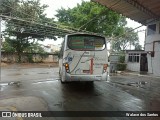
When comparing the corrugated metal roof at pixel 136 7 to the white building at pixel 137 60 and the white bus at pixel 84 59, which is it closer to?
the white building at pixel 137 60

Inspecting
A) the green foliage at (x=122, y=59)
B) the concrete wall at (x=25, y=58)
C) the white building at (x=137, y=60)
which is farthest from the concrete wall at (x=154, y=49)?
the concrete wall at (x=25, y=58)

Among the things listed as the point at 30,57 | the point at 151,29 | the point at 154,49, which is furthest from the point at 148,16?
the point at 30,57

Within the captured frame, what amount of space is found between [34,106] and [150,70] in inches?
767

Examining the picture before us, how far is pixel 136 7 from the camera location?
722 inches

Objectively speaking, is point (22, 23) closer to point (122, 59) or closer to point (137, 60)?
point (122, 59)

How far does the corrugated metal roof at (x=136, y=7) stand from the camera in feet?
57.2

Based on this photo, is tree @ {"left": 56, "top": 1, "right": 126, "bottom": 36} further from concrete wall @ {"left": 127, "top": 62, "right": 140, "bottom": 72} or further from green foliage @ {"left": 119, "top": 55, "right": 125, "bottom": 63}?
concrete wall @ {"left": 127, "top": 62, "right": 140, "bottom": 72}

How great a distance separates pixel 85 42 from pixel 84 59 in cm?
93

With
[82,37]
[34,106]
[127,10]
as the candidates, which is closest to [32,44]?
[127,10]

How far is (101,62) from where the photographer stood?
33.4ft

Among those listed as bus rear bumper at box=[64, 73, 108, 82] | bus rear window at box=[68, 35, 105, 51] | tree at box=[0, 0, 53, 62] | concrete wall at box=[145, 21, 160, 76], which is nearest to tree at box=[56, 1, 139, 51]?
tree at box=[0, 0, 53, 62]

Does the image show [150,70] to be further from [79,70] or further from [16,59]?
[16,59]

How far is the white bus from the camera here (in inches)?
388

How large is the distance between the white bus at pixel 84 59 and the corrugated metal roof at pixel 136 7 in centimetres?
891
